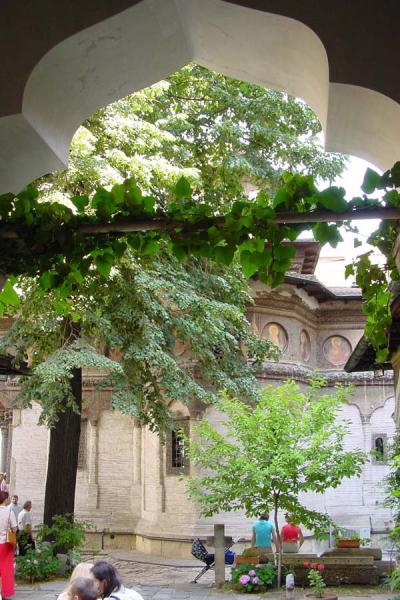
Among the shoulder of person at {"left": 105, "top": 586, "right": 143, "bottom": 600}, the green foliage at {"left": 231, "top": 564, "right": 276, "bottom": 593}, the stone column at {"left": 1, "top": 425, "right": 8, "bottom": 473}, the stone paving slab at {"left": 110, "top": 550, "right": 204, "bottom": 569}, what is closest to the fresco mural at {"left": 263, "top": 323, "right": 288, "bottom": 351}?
the stone paving slab at {"left": 110, "top": 550, "right": 204, "bottom": 569}

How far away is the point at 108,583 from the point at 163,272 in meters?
11.2

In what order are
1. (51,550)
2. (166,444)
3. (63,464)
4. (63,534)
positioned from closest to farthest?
1. (51,550)
2. (63,534)
3. (63,464)
4. (166,444)

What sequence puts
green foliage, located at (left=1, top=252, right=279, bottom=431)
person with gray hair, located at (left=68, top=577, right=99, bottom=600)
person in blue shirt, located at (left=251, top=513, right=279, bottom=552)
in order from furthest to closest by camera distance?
1. person in blue shirt, located at (left=251, top=513, right=279, bottom=552)
2. green foliage, located at (left=1, top=252, right=279, bottom=431)
3. person with gray hair, located at (left=68, top=577, right=99, bottom=600)

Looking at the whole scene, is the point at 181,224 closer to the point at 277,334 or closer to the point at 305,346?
the point at 277,334

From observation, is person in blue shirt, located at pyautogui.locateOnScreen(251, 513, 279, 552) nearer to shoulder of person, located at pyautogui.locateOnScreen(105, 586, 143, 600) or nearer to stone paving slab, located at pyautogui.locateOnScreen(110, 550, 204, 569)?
stone paving slab, located at pyautogui.locateOnScreen(110, 550, 204, 569)

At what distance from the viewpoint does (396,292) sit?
784 centimetres

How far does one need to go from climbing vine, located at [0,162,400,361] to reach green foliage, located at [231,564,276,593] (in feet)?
42.2

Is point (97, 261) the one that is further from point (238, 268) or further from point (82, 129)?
point (238, 268)

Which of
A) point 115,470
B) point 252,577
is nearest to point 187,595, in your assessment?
point 252,577

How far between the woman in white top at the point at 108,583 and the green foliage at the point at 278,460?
9.79m

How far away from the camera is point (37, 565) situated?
14594mm

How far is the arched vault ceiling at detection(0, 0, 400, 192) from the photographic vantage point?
101 inches

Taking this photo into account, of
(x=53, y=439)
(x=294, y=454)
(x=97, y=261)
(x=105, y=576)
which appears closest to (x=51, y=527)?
(x=53, y=439)

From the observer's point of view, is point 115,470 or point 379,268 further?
point 115,470
